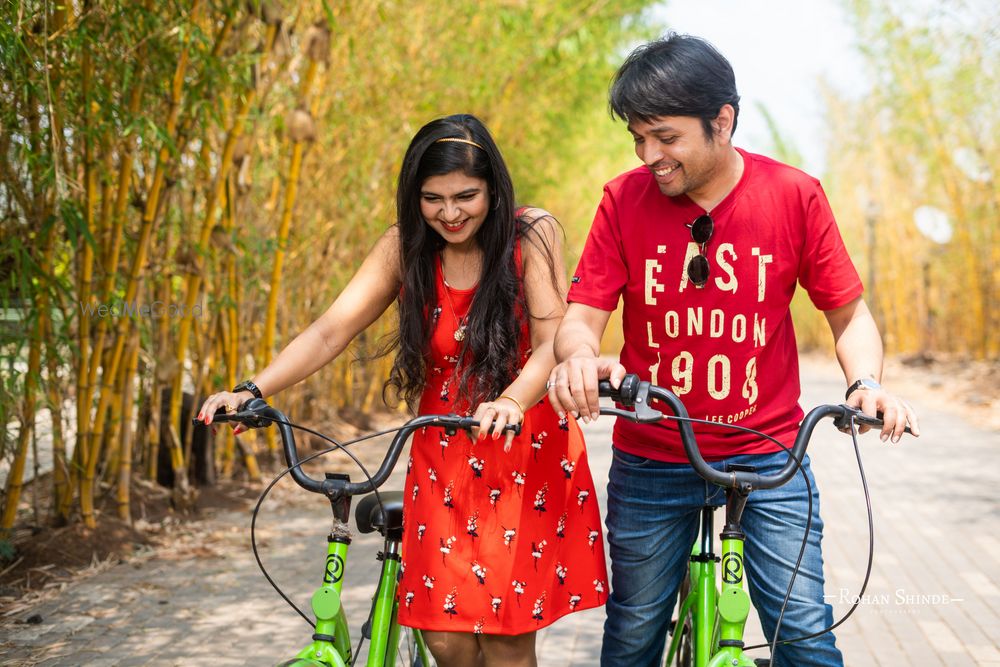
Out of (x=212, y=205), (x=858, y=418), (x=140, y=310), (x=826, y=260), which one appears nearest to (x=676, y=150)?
(x=826, y=260)

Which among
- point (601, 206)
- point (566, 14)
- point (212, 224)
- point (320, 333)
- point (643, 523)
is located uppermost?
point (566, 14)

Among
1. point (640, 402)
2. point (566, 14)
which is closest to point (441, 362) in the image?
point (640, 402)

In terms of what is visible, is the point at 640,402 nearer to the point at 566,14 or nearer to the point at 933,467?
the point at 933,467

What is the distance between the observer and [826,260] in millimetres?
2361

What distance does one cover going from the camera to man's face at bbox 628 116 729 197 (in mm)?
2229

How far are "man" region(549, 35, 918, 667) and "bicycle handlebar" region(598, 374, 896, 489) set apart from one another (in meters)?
0.23

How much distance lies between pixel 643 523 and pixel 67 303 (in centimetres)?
349

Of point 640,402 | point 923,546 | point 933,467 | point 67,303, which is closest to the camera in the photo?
point 640,402

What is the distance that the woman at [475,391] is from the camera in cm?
241

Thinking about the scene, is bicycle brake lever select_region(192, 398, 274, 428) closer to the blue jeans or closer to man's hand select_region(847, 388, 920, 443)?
the blue jeans

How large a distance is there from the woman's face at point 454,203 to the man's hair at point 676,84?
0.38m

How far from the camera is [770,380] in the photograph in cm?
240

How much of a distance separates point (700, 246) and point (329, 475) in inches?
36.4

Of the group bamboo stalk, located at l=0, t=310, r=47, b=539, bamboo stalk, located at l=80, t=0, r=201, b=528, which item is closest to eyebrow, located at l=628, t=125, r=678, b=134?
bamboo stalk, located at l=0, t=310, r=47, b=539
